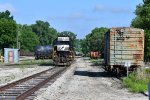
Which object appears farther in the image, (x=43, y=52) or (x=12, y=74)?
(x=43, y=52)

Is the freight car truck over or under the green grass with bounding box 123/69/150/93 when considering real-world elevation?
over

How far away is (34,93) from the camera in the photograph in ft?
66.5

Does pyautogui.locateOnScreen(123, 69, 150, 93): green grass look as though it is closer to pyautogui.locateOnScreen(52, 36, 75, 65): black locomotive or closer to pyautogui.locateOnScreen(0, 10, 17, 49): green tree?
pyautogui.locateOnScreen(52, 36, 75, 65): black locomotive

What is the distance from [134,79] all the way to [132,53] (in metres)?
6.09

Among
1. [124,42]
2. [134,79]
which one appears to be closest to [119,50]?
[124,42]

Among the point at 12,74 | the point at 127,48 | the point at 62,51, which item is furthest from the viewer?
the point at 62,51

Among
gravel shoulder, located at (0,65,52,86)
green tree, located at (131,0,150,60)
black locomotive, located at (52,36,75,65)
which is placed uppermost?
green tree, located at (131,0,150,60)

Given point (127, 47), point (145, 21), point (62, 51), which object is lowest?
point (62, 51)

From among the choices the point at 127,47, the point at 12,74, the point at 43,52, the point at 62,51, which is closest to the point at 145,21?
the point at 62,51

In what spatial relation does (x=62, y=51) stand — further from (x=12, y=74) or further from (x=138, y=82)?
(x=138, y=82)

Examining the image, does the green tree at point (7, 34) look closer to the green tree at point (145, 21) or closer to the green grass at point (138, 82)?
the green tree at point (145, 21)

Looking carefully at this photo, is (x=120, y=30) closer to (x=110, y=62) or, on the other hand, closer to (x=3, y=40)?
(x=110, y=62)

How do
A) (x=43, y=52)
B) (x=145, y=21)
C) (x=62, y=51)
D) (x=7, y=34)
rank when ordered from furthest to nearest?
(x=7, y=34), (x=43, y=52), (x=145, y=21), (x=62, y=51)

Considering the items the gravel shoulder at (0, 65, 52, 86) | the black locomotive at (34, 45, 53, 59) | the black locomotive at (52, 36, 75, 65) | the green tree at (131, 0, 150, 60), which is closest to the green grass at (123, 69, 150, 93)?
the gravel shoulder at (0, 65, 52, 86)
